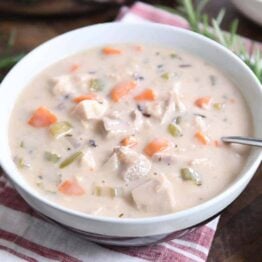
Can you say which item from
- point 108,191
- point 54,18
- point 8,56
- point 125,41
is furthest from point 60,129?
point 54,18

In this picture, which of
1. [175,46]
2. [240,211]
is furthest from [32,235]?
[175,46]

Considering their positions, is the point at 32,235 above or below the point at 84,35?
below

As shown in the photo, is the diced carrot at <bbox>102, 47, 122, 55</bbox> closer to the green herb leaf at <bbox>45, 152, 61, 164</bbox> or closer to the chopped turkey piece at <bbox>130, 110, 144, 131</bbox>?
the chopped turkey piece at <bbox>130, 110, 144, 131</bbox>

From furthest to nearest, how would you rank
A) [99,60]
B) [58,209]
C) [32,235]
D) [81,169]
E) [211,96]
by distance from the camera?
[99,60]
[211,96]
[32,235]
[81,169]
[58,209]

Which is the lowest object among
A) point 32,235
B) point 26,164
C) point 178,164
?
point 32,235

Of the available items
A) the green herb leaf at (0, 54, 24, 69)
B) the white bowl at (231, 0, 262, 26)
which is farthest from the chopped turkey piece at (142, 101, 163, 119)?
the white bowl at (231, 0, 262, 26)

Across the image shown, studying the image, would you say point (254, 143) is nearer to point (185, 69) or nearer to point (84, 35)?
point (185, 69)

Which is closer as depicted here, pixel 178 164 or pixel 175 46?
pixel 178 164

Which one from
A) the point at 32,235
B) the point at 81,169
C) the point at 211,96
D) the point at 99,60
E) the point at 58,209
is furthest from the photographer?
the point at 99,60
